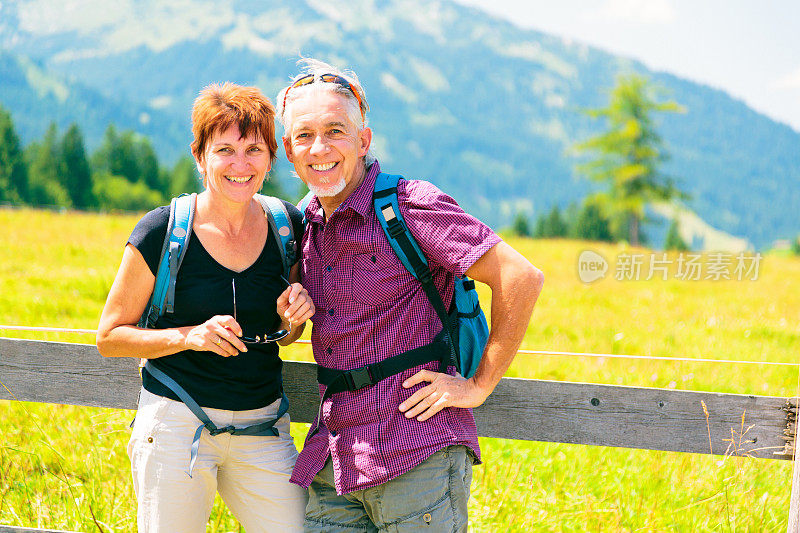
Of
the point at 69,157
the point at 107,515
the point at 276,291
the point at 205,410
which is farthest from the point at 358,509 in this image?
the point at 69,157

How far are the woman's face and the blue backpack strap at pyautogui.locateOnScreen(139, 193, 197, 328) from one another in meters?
0.18

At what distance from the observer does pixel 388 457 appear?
2.81 metres

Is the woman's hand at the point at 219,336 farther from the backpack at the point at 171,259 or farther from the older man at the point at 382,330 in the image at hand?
the older man at the point at 382,330

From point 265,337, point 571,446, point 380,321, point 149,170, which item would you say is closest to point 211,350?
point 265,337

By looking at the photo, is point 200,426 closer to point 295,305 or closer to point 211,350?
point 211,350

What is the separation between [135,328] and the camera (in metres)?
2.97

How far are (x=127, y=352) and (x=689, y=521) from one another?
10.7 feet

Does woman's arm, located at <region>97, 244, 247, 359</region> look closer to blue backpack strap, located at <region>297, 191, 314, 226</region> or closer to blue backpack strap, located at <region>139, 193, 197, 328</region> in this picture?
blue backpack strap, located at <region>139, 193, 197, 328</region>

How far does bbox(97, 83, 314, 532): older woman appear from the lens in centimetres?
296

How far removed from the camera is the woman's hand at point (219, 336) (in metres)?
2.77

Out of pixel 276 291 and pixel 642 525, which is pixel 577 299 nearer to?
pixel 642 525

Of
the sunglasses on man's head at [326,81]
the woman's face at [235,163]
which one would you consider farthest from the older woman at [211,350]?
the sunglasses on man's head at [326,81]

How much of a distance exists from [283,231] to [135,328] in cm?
71

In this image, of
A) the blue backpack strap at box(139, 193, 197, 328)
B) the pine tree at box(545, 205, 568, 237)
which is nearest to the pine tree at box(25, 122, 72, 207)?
the pine tree at box(545, 205, 568, 237)
